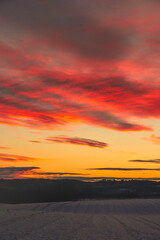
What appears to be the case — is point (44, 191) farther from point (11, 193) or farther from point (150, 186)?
point (150, 186)

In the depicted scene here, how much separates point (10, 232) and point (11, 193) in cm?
5404

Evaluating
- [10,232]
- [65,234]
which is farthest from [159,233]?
[10,232]

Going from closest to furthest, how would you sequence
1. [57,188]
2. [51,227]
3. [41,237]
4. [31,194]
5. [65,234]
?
[41,237] < [65,234] < [51,227] < [31,194] < [57,188]

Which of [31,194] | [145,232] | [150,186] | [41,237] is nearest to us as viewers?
[41,237]

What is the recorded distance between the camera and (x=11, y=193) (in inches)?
2761

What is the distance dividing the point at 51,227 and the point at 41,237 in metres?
4.38

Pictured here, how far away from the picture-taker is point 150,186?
93.8 metres

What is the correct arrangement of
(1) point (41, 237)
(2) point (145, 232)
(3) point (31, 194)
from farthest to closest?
1. (3) point (31, 194)
2. (2) point (145, 232)
3. (1) point (41, 237)

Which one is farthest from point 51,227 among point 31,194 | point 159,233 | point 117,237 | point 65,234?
point 31,194

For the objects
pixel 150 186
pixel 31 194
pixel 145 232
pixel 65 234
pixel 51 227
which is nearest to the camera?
pixel 65 234

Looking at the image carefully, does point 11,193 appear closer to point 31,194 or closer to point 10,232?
point 31,194

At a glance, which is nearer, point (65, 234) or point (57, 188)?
point (65, 234)

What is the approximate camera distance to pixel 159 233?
19.2 meters

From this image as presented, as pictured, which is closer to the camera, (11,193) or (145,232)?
(145,232)
